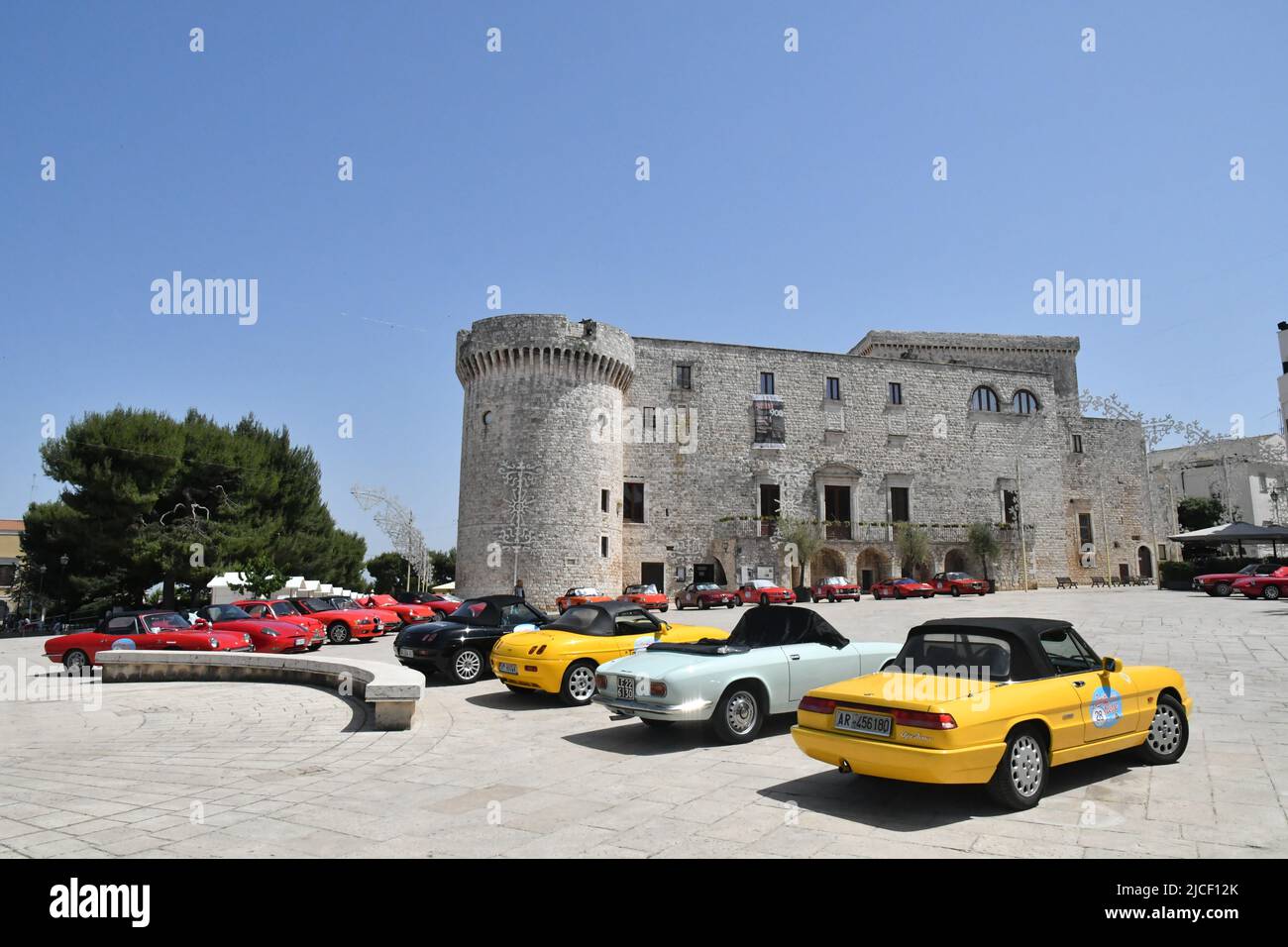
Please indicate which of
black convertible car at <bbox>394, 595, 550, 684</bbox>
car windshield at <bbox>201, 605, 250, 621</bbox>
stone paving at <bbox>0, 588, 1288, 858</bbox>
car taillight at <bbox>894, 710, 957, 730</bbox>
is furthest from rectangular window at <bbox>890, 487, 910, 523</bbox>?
car taillight at <bbox>894, 710, 957, 730</bbox>

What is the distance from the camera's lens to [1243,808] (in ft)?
16.0

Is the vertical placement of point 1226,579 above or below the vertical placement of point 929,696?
below

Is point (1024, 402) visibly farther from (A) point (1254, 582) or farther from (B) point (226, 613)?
(B) point (226, 613)

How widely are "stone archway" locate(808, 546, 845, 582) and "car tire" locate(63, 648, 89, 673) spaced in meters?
34.4

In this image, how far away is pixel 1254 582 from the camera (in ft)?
85.1

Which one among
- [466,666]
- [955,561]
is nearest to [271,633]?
[466,666]

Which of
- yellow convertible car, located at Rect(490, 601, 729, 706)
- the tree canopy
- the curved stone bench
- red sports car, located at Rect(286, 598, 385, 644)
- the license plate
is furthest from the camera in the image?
the tree canopy

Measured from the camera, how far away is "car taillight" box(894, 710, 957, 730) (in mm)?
4750

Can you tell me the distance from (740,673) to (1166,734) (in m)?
3.46

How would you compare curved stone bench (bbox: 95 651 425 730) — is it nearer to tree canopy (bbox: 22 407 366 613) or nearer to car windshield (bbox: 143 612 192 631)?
car windshield (bbox: 143 612 192 631)

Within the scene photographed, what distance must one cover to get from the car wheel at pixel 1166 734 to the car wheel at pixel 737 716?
316 cm
